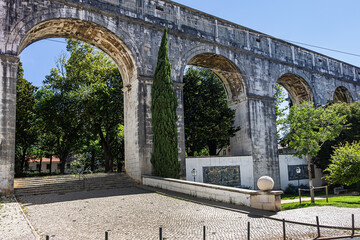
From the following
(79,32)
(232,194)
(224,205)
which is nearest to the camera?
(224,205)

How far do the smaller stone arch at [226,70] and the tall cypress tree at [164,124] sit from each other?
514 centimetres

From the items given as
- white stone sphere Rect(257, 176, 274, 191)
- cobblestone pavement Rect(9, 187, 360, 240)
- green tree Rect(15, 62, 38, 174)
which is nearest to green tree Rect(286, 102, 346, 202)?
cobblestone pavement Rect(9, 187, 360, 240)

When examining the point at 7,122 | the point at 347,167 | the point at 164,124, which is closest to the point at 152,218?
the point at 164,124

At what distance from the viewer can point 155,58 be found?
1666 centimetres

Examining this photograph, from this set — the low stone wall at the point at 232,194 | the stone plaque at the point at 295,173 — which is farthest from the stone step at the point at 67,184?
the stone plaque at the point at 295,173

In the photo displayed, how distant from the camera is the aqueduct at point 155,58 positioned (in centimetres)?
1270

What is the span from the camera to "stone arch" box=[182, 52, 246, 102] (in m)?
19.9

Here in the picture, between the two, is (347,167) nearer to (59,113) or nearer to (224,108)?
(224,108)

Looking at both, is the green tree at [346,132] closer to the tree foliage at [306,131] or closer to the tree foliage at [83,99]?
the tree foliage at [306,131]

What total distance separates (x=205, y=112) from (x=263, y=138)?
15.2 ft

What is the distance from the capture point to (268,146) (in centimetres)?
2050

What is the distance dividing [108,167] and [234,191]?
55.3 ft

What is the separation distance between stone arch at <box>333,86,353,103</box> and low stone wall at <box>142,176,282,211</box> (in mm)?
23156

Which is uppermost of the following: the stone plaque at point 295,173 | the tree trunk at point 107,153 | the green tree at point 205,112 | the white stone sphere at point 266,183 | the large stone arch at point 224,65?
the large stone arch at point 224,65
